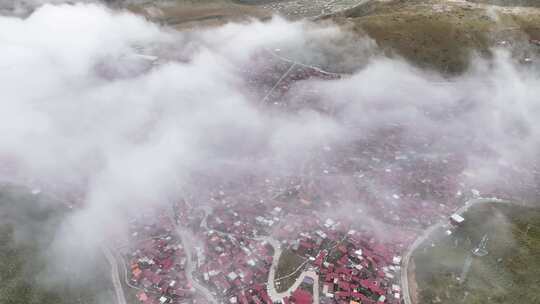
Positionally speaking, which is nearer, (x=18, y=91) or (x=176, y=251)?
(x=176, y=251)

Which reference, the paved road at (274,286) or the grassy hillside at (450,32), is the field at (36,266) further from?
the grassy hillside at (450,32)

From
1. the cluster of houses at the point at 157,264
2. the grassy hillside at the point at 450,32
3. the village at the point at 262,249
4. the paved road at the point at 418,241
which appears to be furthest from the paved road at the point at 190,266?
the grassy hillside at the point at 450,32

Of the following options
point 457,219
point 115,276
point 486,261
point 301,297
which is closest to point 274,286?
point 301,297

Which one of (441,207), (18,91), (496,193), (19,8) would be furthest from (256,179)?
(19,8)

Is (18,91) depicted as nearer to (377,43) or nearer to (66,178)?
(66,178)

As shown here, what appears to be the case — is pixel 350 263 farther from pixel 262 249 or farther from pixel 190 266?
pixel 190 266

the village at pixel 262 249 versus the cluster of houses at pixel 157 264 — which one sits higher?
the village at pixel 262 249
